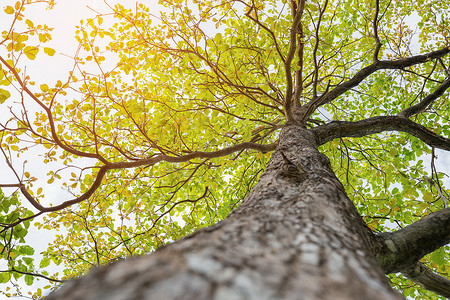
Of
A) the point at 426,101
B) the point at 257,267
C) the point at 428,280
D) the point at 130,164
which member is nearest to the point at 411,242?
the point at 428,280

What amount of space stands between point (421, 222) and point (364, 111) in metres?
6.07

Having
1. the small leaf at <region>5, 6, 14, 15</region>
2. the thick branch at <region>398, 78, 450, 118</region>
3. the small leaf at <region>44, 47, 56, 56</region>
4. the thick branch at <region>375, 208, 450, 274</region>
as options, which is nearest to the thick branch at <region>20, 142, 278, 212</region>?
the small leaf at <region>44, 47, 56, 56</region>

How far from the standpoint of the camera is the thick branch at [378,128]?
11.8 feet

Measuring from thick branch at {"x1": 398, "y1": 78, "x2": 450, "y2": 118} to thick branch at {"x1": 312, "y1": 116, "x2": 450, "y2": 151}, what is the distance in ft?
1.24

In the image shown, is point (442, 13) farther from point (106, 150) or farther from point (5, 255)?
point (5, 255)

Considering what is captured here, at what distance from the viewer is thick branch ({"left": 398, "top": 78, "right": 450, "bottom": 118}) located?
406 centimetres

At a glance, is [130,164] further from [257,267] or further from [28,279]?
[257,267]

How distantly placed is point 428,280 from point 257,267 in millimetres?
2414

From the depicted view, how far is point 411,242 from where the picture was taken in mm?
1768

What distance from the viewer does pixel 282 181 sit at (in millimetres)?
1754

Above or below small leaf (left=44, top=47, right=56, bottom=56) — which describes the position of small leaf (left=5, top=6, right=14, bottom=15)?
above

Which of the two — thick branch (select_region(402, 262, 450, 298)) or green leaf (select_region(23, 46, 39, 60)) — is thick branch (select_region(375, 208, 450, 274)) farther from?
green leaf (select_region(23, 46, 39, 60))

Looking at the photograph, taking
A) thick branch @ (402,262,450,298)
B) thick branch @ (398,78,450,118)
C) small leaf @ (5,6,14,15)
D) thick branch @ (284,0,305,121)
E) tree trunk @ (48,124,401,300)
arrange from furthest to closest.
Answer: thick branch @ (398,78,450,118) → thick branch @ (284,0,305,121) → small leaf @ (5,6,14,15) → thick branch @ (402,262,450,298) → tree trunk @ (48,124,401,300)

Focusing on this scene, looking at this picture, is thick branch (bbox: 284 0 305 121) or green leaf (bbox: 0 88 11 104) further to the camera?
thick branch (bbox: 284 0 305 121)
